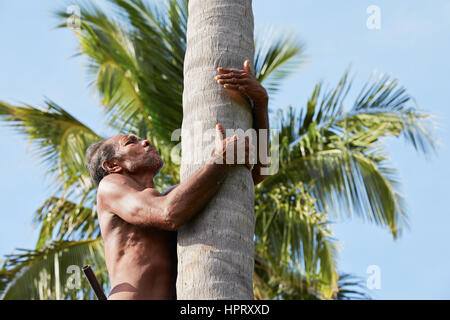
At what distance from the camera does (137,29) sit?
11938 millimetres

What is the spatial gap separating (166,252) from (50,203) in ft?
24.1

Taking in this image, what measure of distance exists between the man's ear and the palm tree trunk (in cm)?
90

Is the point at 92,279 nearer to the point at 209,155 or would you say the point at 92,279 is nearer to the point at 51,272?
the point at 209,155

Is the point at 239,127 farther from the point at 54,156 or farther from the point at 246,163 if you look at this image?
the point at 54,156

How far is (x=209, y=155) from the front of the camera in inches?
159

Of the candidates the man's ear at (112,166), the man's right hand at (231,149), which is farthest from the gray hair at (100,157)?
the man's right hand at (231,149)

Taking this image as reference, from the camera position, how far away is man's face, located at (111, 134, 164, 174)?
4.97 meters

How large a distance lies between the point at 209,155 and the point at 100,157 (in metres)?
1.31

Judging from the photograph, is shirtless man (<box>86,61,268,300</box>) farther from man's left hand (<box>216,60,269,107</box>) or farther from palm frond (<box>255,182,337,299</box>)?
palm frond (<box>255,182,337,299</box>)

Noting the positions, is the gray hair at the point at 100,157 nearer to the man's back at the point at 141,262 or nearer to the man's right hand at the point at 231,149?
the man's back at the point at 141,262

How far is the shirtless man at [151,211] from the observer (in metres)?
3.89

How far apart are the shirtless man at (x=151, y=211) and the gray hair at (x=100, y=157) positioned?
0.14 meters

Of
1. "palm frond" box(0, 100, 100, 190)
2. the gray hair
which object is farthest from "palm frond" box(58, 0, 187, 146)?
the gray hair
